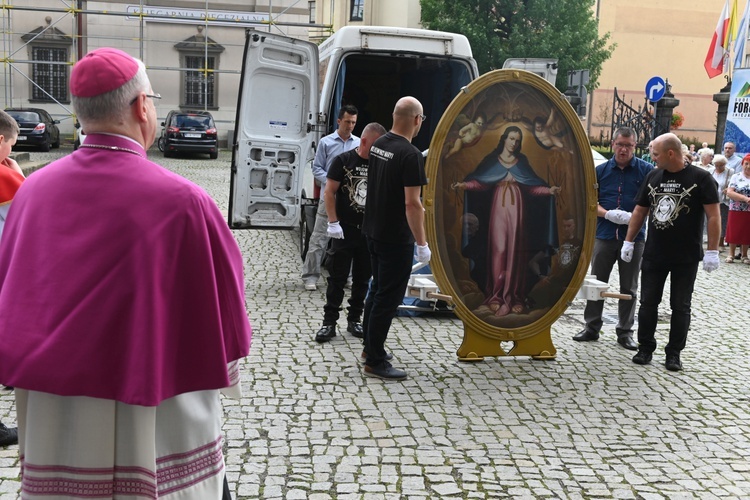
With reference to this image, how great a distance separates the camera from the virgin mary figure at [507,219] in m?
6.48

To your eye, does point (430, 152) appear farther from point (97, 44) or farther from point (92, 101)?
point (97, 44)

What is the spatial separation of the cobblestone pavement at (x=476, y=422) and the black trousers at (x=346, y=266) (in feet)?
1.20

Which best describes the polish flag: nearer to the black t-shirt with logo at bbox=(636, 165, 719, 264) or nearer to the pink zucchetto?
the black t-shirt with logo at bbox=(636, 165, 719, 264)

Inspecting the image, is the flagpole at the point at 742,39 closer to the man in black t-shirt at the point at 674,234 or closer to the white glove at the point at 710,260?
the white glove at the point at 710,260

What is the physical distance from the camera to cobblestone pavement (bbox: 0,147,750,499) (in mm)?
4457

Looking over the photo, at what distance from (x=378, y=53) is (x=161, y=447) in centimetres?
767

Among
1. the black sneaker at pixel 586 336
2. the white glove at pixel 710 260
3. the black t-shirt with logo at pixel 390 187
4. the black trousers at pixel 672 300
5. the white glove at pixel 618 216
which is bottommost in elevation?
the black sneaker at pixel 586 336

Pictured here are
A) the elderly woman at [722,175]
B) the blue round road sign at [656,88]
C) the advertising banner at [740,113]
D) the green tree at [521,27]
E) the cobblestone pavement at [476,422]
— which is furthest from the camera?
the green tree at [521,27]

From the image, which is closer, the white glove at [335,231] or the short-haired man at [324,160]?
the white glove at [335,231]

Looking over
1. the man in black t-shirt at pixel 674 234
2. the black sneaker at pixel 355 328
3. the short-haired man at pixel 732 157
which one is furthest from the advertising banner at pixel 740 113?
the black sneaker at pixel 355 328

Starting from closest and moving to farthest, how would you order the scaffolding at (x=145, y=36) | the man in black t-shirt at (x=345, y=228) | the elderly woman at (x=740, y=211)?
the man in black t-shirt at (x=345, y=228)
the elderly woman at (x=740, y=211)
the scaffolding at (x=145, y=36)

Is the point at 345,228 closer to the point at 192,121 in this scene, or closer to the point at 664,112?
the point at 664,112

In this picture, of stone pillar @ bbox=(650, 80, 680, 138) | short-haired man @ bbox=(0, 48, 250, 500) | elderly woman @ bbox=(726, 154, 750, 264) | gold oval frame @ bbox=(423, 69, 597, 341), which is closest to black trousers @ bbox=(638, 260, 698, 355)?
gold oval frame @ bbox=(423, 69, 597, 341)

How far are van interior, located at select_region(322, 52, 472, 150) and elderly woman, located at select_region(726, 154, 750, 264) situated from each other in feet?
14.6
